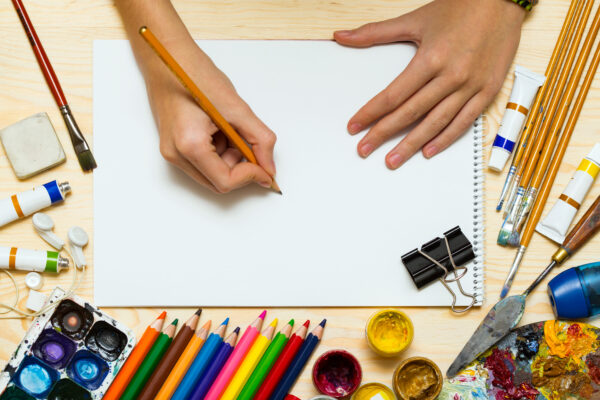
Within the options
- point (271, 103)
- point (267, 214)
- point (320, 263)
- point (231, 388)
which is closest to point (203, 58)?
point (271, 103)

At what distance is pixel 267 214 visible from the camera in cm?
91

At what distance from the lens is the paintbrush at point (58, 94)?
91cm

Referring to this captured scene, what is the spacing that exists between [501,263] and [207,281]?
479 mm

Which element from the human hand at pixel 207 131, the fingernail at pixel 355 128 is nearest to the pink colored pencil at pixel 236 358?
the human hand at pixel 207 131

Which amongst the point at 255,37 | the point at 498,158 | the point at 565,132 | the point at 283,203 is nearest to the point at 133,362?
the point at 283,203

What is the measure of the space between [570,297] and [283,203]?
1.56 feet

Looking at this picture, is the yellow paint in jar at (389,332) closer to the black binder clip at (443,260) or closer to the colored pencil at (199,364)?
the black binder clip at (443,260)

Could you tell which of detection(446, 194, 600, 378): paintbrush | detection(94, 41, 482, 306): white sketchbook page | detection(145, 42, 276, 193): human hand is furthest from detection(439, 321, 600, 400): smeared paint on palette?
detection(145, 42, 276, 193): human hand

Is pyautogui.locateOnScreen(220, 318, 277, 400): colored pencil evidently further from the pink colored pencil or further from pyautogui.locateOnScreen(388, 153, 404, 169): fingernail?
pyautogui.locateOnScreen(388, 153, 404, 169): fingernail

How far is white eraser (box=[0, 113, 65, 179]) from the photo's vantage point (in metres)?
0.91

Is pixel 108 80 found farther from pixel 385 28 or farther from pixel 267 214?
pixel 385 28

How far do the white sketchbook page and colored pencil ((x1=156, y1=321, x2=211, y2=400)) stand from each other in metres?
0.05

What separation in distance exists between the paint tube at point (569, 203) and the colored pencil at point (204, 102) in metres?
0.49

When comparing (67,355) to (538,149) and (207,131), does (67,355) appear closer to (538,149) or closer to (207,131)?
(207,131)
